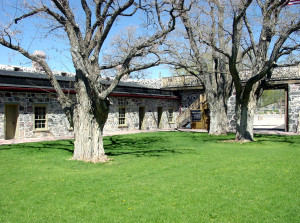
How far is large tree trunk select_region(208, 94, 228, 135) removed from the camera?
17641mm

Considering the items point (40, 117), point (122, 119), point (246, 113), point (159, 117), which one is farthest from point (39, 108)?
point (159, 117)

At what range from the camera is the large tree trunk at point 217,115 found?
17.6 metres

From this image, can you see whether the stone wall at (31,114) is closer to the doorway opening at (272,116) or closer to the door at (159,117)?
the door at (159,117)

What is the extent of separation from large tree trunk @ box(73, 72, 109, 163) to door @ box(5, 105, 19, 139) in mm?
7456

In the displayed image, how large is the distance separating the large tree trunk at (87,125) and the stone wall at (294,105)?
14309mm

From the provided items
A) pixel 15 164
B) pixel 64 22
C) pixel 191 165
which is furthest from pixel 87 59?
pixel 191 165

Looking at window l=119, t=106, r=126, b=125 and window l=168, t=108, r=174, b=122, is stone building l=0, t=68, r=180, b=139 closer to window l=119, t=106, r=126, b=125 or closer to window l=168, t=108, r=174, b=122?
window l=119, t=106, r=126, b=125

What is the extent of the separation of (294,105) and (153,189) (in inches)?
636

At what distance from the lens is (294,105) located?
1902 centimetres

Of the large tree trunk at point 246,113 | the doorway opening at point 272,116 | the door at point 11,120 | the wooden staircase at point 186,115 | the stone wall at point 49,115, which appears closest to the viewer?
the large tree trunk at point 246,113

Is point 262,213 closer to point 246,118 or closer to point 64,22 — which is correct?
point 64,22

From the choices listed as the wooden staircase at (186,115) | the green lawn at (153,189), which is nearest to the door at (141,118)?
the wooden staircase at (186,115)

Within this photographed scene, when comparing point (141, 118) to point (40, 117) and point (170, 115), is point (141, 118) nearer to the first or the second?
point (170, 115)

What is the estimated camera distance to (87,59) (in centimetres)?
895
